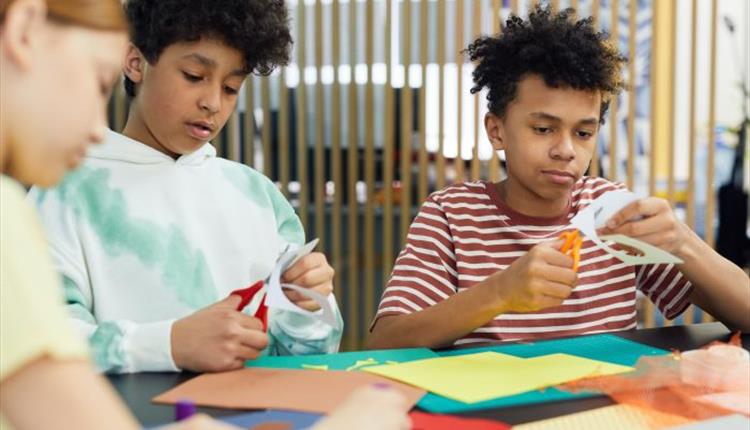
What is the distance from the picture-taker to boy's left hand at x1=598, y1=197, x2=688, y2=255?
4.35 feet

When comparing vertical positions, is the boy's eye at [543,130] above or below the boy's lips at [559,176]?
above

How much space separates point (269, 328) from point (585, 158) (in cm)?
67

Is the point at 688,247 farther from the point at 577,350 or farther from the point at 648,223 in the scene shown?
Result: the point at 577,350

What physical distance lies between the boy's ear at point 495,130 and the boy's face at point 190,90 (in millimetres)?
557

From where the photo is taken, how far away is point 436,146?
357cm

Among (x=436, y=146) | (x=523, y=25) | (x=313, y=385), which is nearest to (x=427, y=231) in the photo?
(x=523, y=25)

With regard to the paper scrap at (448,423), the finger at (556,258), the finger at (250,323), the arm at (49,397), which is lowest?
the paper scrap at (448,423)

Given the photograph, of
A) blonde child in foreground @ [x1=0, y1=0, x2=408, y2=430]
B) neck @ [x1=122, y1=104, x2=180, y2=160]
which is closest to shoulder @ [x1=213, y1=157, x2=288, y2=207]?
neck @ [x1=122, y1=104, x2=180, y2=160]

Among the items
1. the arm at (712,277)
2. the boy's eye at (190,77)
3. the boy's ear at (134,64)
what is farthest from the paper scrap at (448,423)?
the boy's ear at (134,64)

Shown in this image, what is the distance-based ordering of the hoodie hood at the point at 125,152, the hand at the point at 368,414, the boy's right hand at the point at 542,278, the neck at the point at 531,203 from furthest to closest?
1. the neck at the point at 531,203
2. the hoodie hood at the point at 125,152
3. the boy's right hand at the point at 542,278
4. the hand at the point at 368,414

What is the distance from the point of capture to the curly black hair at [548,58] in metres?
1.61

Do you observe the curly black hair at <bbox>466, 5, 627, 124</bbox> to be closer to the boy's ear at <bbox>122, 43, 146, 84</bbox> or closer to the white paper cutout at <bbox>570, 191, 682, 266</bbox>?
the white paper cutout at <bbox>570, 191, 682, 266</bbox>

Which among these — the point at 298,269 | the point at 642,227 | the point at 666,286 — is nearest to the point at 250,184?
the point at 298,269

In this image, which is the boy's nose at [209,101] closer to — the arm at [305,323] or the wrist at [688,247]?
the arm at [305,323]
